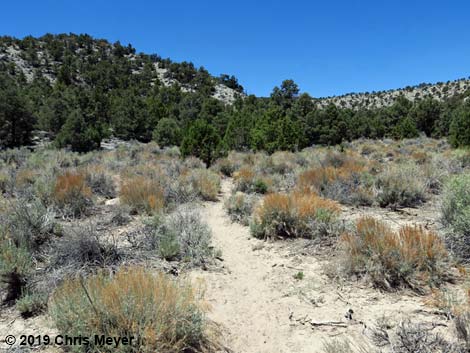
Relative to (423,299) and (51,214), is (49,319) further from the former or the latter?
(423,299)

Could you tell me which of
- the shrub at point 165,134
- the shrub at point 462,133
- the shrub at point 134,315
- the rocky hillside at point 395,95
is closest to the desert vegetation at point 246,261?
the shrub at point 134,315

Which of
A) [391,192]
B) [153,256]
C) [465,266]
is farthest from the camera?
[391,192]

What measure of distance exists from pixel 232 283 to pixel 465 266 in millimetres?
3084

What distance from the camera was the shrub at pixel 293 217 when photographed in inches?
214

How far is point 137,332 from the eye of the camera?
246 centimetres

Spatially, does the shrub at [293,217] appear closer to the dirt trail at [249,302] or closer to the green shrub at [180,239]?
the dirt trail at [249,302]

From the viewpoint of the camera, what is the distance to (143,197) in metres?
7.11

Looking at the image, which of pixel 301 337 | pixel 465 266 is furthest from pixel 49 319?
pixel 465 266

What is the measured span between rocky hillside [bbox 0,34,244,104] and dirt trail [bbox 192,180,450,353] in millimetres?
47969

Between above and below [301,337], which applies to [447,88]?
above

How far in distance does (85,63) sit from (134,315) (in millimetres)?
58182

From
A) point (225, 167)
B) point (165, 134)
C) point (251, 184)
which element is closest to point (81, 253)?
point (251, 184)

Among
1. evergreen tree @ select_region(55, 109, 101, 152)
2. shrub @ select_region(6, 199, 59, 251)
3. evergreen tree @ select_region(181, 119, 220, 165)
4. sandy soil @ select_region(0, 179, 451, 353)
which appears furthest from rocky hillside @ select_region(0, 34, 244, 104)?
sandy soil @ select_region(0, 179, 451, 353)

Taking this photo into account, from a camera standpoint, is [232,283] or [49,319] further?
[232,283]
